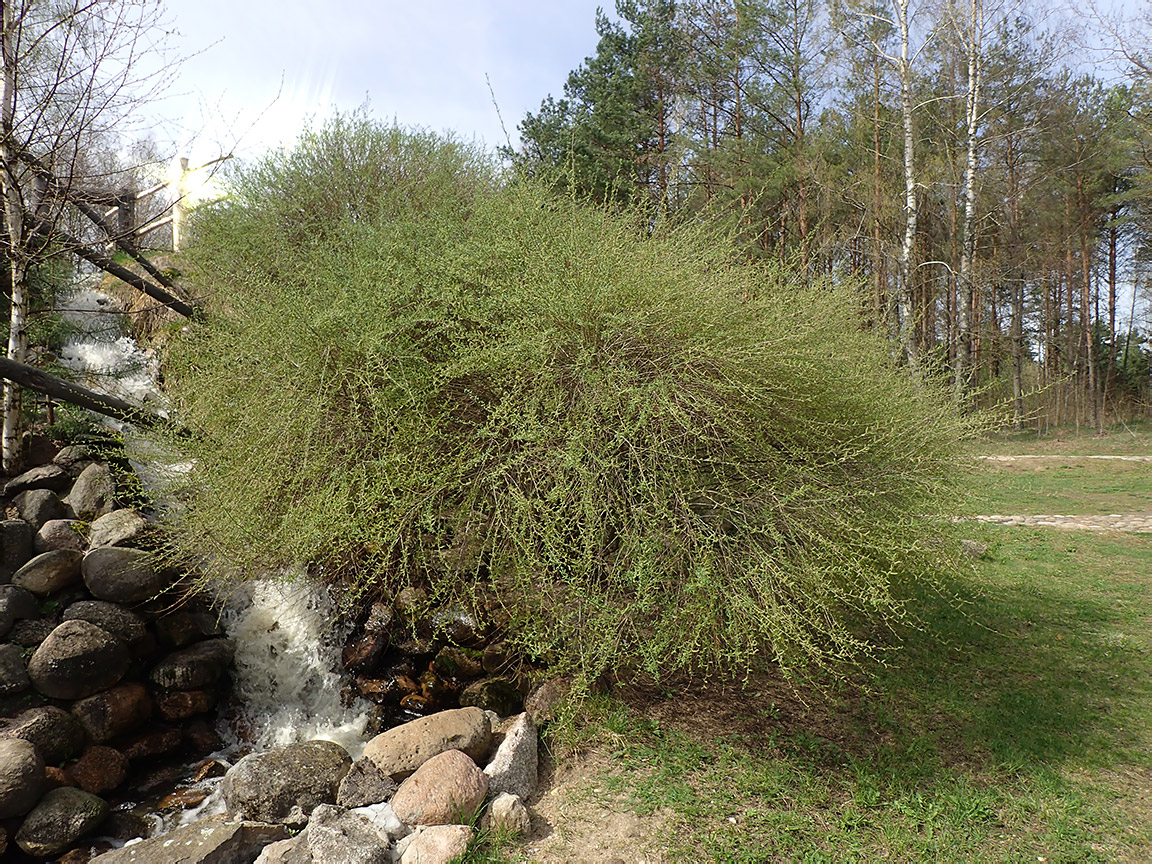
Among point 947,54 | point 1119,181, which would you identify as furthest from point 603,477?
point 1119,181

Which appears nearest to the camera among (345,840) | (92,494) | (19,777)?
(345,840)

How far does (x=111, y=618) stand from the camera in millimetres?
5074

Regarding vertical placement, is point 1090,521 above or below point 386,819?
above

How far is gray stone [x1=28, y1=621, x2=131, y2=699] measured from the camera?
15.2ft

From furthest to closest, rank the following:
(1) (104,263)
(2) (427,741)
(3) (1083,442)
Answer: (3) (1083,442)
(1) (104,263)
(2) (427,741)

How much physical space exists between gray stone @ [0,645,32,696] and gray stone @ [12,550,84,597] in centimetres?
63

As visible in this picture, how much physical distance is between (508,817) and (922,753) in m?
2.48

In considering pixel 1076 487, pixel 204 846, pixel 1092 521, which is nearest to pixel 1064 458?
pixel 1076 487

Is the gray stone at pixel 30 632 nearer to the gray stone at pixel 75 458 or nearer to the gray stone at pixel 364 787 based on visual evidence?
the gray stone at pixel 75 458

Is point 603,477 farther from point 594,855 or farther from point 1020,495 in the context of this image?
point 1020,495

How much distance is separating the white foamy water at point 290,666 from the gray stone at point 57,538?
1.33 m

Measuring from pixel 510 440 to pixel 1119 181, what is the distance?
2071 centimetres

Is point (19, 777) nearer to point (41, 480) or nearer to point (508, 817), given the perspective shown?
point (508, 817)

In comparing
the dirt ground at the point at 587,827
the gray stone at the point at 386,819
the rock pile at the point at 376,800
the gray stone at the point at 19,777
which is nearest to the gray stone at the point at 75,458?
the gray stone at the point at 19,777
